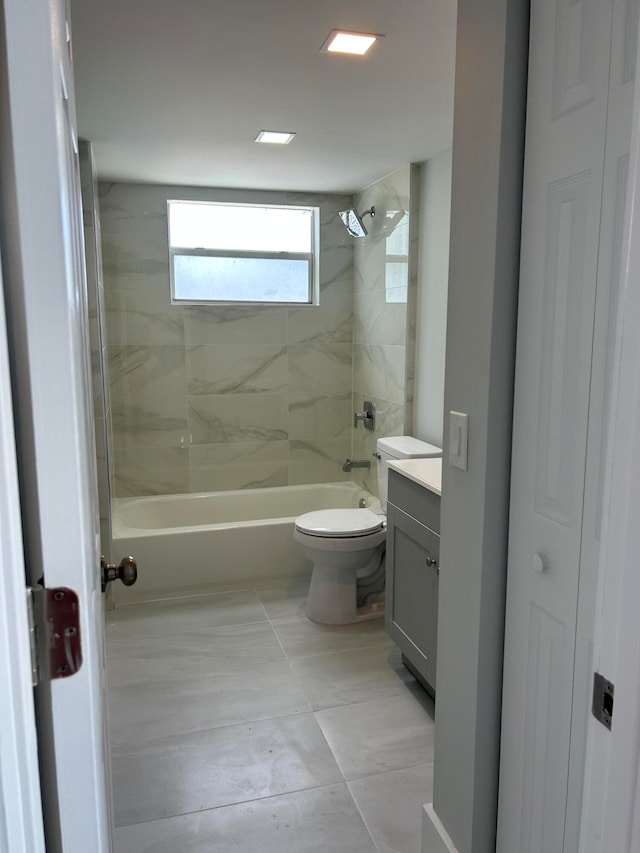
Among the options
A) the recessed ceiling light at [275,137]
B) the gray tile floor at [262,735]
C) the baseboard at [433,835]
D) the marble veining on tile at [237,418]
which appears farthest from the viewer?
the marble veining on tile at [237,418]

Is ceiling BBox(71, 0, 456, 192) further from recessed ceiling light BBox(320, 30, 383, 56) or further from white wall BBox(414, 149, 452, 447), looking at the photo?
white wall BBox(414, 149, 452, 447)

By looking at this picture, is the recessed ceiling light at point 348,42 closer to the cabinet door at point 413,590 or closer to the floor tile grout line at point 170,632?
the cabinet door at point 413,590

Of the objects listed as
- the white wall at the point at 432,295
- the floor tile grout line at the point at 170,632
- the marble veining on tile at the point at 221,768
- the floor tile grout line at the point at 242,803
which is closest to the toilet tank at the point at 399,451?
the white wall at the point at 432,295

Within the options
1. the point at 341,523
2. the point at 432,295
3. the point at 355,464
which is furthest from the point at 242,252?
the point at 341,523

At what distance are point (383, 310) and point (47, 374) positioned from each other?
335cm

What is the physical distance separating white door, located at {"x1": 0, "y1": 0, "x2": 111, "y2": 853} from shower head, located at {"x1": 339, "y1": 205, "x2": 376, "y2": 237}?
3384mm

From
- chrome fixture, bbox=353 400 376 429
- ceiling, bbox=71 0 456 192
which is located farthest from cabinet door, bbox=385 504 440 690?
ceiling, bbox=71 0 456 192

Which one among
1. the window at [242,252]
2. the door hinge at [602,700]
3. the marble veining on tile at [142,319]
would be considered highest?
the window at [242,252]

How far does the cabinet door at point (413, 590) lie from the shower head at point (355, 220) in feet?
6.33

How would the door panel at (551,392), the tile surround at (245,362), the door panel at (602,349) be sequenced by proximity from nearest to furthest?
the door panel at (602,349) → the door panel at (551,392) → the tile surround at (245,362)

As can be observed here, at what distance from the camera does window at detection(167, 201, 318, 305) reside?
406 cm

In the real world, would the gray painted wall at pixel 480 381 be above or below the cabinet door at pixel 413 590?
above

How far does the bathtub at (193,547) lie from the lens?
3432 mm

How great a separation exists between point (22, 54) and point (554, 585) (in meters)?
1.15
